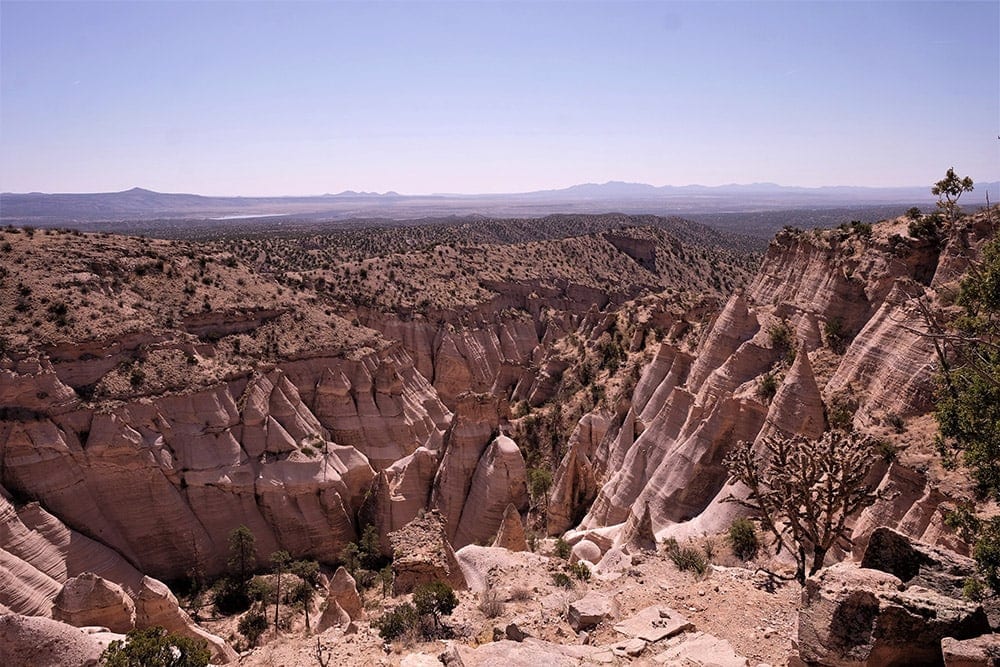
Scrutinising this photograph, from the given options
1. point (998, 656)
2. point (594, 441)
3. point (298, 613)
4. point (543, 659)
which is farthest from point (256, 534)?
point (998, 656)

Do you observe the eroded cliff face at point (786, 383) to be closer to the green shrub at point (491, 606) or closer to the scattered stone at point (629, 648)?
the green shrub at point (491, 606)

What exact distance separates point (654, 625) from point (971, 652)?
15.3ft

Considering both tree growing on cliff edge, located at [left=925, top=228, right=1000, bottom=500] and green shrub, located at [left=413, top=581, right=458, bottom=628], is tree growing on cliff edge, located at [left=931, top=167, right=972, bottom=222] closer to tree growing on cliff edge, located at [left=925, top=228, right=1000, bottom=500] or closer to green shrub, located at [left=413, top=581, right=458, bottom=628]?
tree growing on cliff edge, located at [left=925, top=228, right=1000, bottom=500]

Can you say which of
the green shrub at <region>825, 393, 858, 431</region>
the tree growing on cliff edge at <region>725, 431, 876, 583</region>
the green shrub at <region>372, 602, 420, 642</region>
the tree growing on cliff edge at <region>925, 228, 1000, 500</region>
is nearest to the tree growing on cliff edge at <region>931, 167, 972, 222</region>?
the tree growing on cliff edge at <region>925, 228, 1000, 500</region>

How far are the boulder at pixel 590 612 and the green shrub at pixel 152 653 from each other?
6614mm

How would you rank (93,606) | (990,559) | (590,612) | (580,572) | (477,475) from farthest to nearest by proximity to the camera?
1. (477,475)
2. (93,606)
3. (580,572)
4. (590,612)
5. (990,559)

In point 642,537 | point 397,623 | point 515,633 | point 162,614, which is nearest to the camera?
point 515,633

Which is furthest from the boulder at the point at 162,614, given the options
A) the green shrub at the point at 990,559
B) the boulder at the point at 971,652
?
the green shrub at the point at 990,559

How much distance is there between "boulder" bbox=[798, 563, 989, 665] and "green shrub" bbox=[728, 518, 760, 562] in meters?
8.22

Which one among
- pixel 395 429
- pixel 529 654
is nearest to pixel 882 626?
pixel 529 654

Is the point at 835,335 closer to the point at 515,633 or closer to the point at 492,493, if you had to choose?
the point at 492,493

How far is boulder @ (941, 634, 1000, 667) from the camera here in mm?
6793

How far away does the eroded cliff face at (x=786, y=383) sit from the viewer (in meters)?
17.1

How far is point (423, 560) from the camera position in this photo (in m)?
17.4
